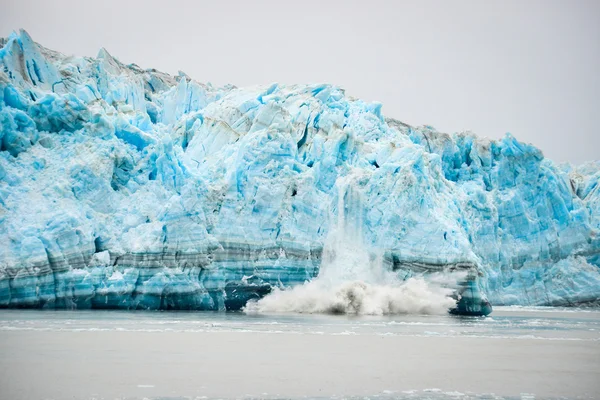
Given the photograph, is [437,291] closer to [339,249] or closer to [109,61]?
[339,249]

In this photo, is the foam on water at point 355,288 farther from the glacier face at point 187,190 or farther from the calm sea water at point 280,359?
the calm sea water at point 280,359

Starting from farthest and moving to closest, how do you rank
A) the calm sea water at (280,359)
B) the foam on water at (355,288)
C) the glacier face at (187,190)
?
the foam on water at (355,288) → the glacier face at (187,190) → the calm sea water at (280,359)

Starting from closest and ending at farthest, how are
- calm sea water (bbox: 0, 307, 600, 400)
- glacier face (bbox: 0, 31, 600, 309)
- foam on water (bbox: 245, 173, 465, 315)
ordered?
calm sea water (bbox: 0, 307, 600, 400) < glacier face (bbox: 0, 31, 600, 309) < foam on water (bbox: 245, 173, 465, 315)

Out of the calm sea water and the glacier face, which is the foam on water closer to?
the glacier face

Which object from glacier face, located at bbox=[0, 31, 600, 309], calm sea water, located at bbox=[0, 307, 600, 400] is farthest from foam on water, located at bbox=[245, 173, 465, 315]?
calm sea water, located at bbox=[0, 307, 600, 400]

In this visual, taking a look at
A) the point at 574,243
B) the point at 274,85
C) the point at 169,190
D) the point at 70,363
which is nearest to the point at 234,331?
the point at 70,363

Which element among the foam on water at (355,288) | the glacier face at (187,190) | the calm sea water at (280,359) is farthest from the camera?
the foam on water at (355,288)

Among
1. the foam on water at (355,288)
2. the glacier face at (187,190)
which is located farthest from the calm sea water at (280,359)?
the foam on water at (355,288)
